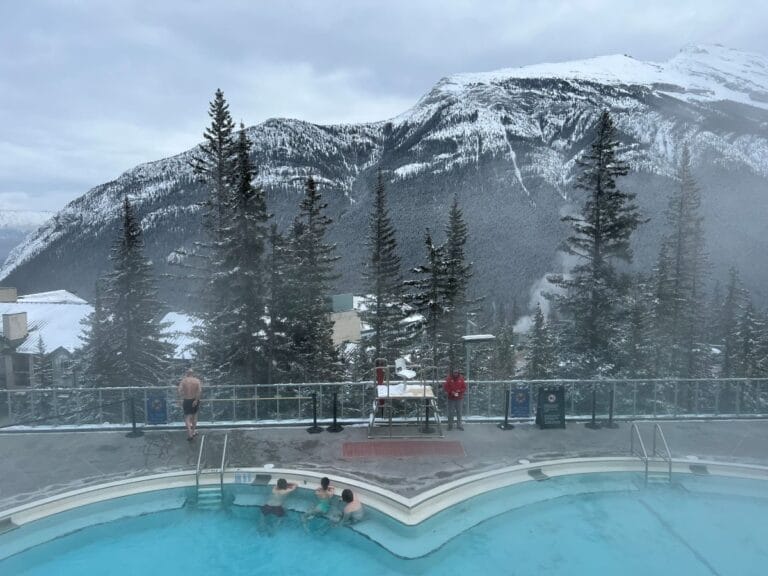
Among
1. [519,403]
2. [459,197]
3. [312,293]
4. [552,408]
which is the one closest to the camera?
[552,408]

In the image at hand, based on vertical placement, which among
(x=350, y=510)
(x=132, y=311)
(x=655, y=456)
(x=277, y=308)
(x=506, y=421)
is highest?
→ (x=277, y=308)

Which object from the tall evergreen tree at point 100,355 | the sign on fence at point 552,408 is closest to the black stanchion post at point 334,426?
the sign on fence at point 552,408

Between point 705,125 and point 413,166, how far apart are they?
112 meters

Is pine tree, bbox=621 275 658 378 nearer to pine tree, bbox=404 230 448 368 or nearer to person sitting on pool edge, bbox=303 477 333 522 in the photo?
pine tree, bbox=404 230 448 368

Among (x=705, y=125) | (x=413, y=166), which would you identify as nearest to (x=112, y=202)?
(x=413, y=166)

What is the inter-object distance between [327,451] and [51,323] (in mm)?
44261

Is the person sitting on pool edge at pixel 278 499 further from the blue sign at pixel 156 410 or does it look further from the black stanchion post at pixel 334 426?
the blue sign at pixel 156 410

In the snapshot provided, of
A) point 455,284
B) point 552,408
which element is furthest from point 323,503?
point 455,284

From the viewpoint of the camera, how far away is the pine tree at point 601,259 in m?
24.8

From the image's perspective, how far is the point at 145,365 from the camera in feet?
90.2

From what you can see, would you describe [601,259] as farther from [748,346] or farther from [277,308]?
[748,346]

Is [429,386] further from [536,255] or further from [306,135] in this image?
[306,135]

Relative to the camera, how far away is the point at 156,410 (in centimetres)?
1341

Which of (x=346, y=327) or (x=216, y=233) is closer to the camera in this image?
(x=216, y=233)
